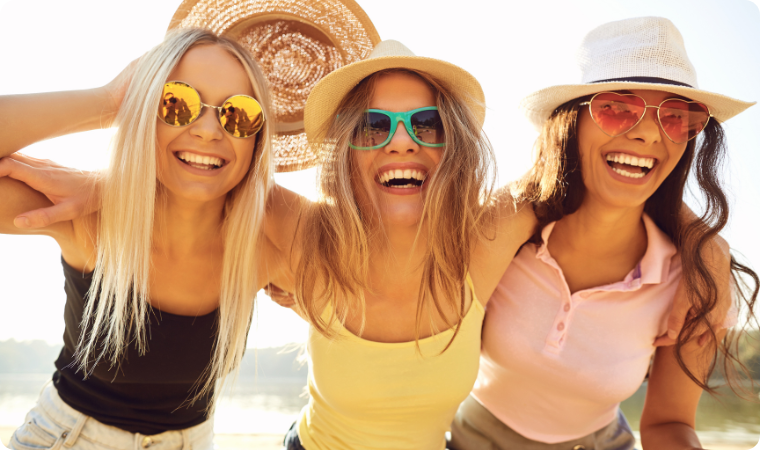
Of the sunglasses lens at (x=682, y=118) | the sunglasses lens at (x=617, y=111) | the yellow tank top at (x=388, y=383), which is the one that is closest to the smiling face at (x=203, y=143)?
the yellow tank top at (x=388, y=383)

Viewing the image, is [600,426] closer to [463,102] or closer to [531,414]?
[531,414]

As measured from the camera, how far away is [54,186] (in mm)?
2133

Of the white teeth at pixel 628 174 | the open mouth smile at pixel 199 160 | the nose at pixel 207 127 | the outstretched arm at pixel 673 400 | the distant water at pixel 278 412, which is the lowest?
the distant water at pixel 278 412

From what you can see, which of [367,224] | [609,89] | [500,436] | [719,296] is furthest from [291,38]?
[719,296]

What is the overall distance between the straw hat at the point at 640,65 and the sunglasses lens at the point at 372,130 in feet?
3.00

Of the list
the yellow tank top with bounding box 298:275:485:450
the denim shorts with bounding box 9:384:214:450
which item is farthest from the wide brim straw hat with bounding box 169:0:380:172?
the denim shorts with bounding box 9:384:214:450

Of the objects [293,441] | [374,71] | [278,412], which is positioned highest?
[374,71]

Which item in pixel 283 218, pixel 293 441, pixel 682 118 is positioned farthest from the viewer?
pixel 283 218

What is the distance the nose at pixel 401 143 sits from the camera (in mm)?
2061

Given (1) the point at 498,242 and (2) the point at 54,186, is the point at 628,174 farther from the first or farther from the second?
(2) the point at 54,186

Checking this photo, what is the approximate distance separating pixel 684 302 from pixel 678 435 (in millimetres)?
744

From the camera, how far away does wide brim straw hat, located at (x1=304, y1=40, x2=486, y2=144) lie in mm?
2104

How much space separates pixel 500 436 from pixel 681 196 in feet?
5.41

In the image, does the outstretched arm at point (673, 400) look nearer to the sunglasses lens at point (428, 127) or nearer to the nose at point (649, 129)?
the nose at point (649, 129)
